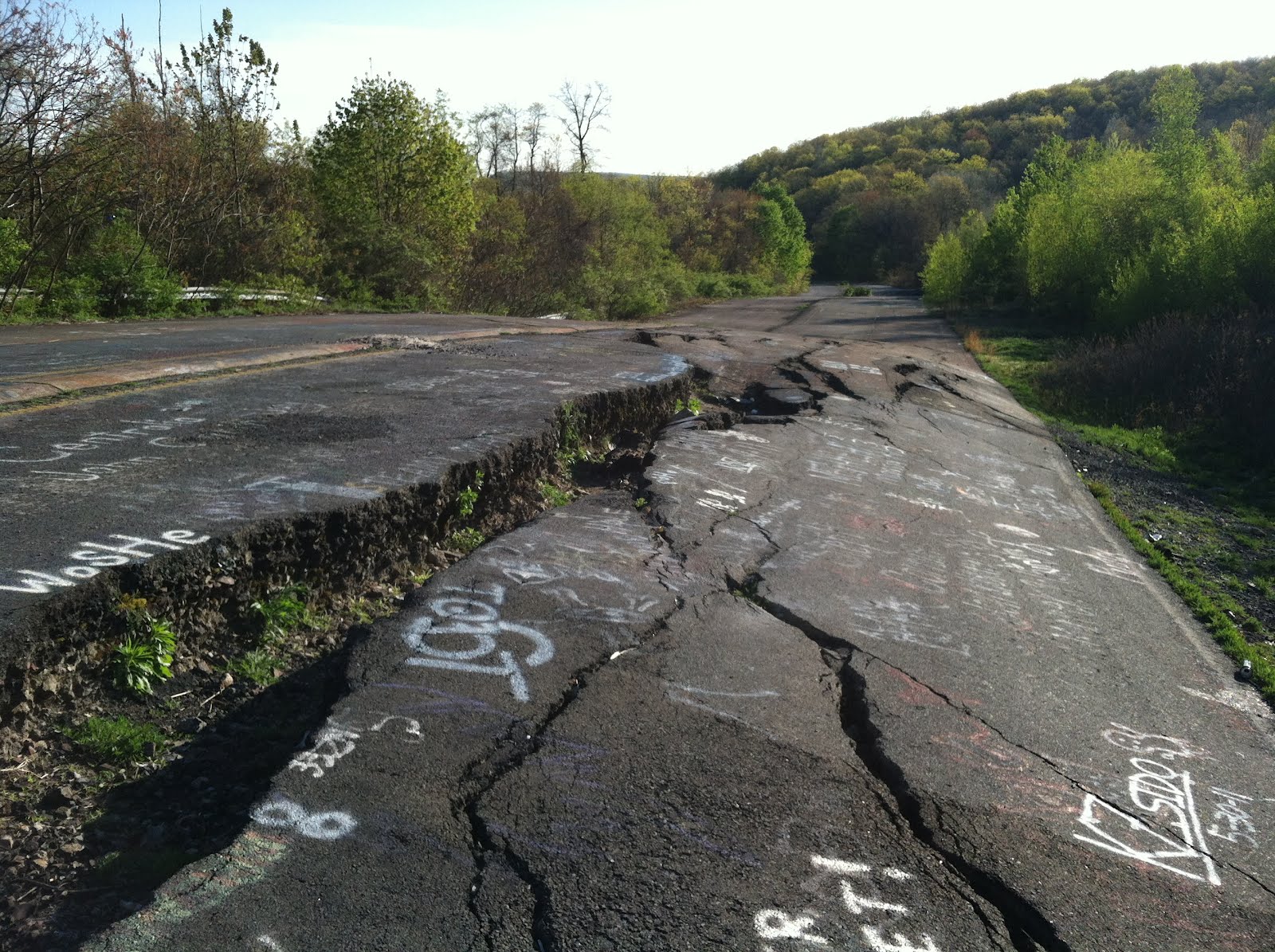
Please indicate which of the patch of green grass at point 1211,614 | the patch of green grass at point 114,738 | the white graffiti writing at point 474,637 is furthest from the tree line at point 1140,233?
the patch of green grass at point 114,738

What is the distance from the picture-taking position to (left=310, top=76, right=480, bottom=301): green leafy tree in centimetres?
2230

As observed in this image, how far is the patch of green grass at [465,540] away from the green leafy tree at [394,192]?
17052 mm

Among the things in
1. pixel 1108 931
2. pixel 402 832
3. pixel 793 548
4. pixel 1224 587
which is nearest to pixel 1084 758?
pixel 1108 931

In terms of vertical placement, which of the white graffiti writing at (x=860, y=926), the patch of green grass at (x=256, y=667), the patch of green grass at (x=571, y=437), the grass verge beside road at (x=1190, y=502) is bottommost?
the grass verge beside road at (x=1190, y=502)

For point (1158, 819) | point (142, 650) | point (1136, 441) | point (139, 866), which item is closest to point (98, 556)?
point (142, 650)

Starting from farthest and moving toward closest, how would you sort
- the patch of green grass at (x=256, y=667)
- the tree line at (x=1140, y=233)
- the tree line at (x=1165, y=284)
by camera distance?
the tree line at (x=1140, y=233) < the tree line at (x=1165, y=284) < the patch of green grass at (x=256, y=667)

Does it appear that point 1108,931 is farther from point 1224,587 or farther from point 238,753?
point 1224,587

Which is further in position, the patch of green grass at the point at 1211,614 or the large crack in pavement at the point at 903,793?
the patch of green grass at the point at 1211,614

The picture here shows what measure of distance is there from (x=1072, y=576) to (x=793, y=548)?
2544mm

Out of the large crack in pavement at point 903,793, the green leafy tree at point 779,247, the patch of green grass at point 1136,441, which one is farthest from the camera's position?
the green leafy tree at point 779,247

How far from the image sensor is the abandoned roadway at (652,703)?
2838mm

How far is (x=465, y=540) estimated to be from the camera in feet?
18.9

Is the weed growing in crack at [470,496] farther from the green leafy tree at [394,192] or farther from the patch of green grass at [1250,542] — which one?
the green leafy tree at [394,192]

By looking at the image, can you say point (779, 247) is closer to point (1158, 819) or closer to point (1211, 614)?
point (1211, 614)
